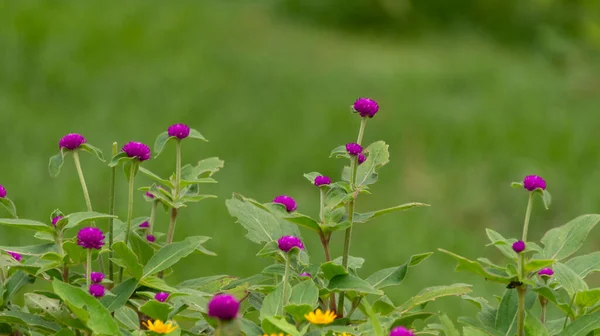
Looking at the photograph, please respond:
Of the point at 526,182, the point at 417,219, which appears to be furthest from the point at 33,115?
the point at 526,182

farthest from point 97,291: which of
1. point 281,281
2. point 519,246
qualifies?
point 519,246

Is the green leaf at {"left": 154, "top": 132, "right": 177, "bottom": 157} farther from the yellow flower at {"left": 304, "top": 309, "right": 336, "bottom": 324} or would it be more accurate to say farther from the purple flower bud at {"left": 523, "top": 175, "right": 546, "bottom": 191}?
the purple flower bud at {"left": 523, "top": 175, "right": 546, "bottom": 191}

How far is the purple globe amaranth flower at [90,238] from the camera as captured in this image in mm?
1112

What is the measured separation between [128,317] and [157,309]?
0.44ft

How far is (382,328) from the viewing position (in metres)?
1.04

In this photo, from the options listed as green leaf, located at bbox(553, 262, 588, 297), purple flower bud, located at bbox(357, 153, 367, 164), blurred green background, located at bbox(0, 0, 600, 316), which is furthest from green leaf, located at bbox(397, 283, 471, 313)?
blurred green background, located at bbox(0, 0, 600, 316)

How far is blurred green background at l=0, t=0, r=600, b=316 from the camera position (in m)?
4.00

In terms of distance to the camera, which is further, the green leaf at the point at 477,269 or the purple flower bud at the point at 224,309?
the green leaf at the point at 477,269

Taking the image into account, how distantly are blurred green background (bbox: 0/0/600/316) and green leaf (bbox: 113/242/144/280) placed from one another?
7.79 ft

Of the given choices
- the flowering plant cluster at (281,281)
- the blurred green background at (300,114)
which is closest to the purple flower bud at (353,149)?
the flowering plant cluster at (281,281)

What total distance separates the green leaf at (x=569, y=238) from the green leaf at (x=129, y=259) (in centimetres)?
52

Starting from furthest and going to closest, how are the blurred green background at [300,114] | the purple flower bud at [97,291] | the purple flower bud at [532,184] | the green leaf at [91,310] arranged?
the blurred green background at [300,114]
the purple flower bud at [532,184]
the purple flower bud at [97,291]
the green leaf at [91,310]

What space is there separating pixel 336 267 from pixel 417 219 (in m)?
3.13

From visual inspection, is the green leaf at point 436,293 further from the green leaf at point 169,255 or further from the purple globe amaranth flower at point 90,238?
the purple globe amaranth flower at point 90,238
